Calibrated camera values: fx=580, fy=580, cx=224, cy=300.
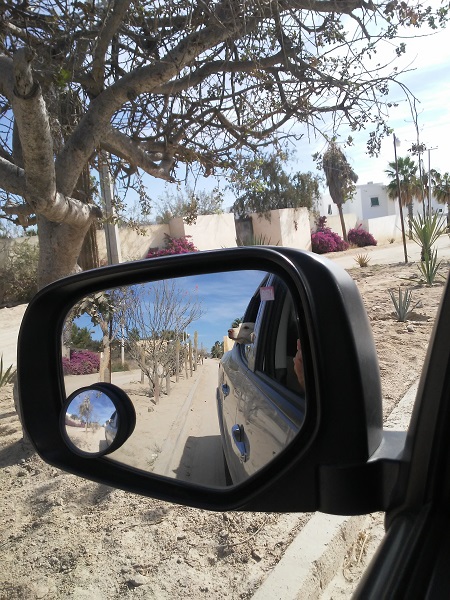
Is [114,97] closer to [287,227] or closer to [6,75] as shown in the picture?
[6,75]

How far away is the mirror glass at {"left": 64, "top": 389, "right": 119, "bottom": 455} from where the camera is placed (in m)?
1.61

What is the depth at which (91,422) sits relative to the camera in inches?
64.7

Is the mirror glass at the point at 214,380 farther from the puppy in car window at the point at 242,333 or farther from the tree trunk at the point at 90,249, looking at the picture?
the tree trunk at the point at 90,249

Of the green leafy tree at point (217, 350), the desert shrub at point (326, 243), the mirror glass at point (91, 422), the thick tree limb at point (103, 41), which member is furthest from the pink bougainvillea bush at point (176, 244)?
the green leafy tree at point (217, 350)

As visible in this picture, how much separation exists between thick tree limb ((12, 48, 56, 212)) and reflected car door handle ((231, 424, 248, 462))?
126 inches

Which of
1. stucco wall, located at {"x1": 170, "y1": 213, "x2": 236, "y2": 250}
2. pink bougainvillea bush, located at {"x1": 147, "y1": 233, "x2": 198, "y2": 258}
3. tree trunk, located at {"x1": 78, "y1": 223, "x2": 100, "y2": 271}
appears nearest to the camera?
tree trunk, located at {"x1": 78, "y1": 223, "x2": 100, "y2": 271}

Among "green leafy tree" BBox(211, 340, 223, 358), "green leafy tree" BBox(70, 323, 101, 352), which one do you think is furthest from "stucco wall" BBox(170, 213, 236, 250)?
"green leafy tree" BBox(211, 340, 223, 358)

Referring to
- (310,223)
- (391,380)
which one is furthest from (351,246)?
(391,380)

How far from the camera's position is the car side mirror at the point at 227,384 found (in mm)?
1160

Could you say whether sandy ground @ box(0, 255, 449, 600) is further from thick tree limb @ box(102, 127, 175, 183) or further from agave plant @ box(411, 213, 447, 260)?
agave plant @ box(411, 213, 447, 260)

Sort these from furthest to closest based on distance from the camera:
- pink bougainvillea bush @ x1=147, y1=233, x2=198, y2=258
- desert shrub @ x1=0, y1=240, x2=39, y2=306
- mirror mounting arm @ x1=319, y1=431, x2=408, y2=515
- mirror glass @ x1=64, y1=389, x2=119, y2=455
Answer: pink bougainvillea bush @ x1=147, y1=233, x2=198, y2=258, desert shrub @ x1=0, y1=240, x2=39, y2=306, mirror glass @ x1=64, y1=389, x2=119, y2=455, mirror mounting arm @ x1=319, y1=431, x2=408, y2=515

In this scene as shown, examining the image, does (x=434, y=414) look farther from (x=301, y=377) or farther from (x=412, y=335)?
(x=412, y=335)

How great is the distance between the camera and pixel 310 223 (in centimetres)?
3734

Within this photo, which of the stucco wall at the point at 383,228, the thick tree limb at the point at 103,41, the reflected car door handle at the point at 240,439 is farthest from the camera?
the stucco wall at the point at 383,228
